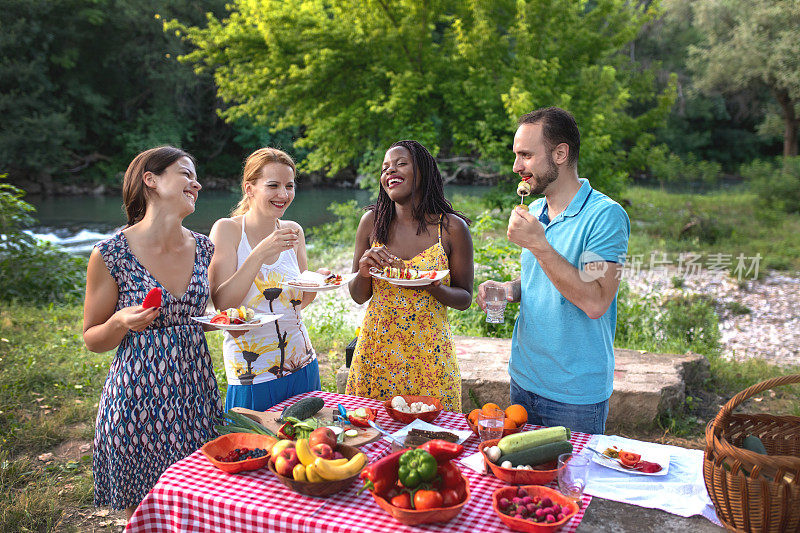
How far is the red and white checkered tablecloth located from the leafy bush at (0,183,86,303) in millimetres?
8036

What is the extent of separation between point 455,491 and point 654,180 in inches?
1371

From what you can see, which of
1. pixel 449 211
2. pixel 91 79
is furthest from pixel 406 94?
pixel 91 79

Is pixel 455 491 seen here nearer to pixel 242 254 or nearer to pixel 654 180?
pixel 242 254

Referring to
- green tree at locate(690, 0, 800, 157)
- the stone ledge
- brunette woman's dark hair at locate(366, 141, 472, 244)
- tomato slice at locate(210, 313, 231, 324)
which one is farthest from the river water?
tomato slice at locate(210, 313, 231, 324)

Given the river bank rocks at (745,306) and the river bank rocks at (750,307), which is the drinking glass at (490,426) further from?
the river bank rocks at (750,307)

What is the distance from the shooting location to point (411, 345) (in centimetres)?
298

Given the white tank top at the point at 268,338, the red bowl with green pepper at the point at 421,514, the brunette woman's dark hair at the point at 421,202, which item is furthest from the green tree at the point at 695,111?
the red bowl with green pepper at the point at 421,514

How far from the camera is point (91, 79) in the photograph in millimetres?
28625

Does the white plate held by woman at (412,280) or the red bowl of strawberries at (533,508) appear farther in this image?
the white plate held by woman at (412,280)

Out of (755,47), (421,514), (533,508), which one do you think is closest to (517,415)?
(533,508)

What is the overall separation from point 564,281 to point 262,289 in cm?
152

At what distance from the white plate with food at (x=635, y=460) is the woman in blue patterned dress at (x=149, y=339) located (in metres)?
1.70

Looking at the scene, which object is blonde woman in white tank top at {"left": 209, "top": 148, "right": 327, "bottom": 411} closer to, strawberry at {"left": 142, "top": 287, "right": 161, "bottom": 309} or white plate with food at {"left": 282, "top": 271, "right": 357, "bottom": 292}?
white plate with food at {"left": 282, "top": 271, "right": 357, "bottom": 292}

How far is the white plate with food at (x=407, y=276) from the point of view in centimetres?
268
